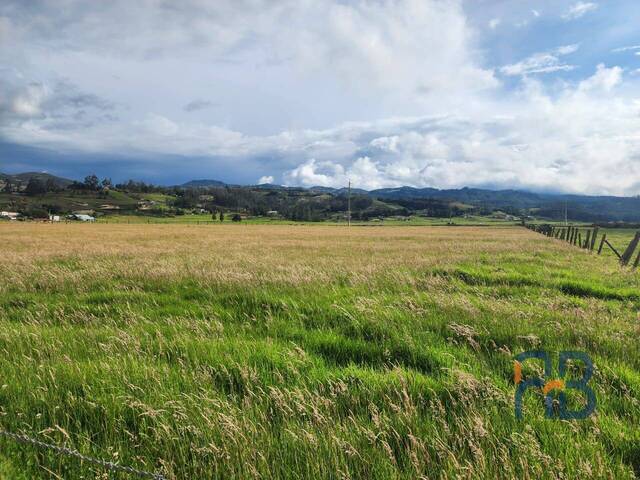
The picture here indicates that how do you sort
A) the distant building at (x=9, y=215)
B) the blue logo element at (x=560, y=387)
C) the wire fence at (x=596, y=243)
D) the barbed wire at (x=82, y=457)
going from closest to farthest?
the barbed wire at (x=82, y=457) < the blue logo element at (x=560, y=387) < the wire fence at (x=596, y=243) < the distant building at (x=9, y=215)

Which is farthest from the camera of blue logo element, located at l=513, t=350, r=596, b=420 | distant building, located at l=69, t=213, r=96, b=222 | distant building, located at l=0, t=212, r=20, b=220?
distant building, located at l=69, t=213, r=96, b=222

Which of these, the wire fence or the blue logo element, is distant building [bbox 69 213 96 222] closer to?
the wire fence

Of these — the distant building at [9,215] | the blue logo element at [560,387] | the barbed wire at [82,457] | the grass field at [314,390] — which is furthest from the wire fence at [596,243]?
the distant building at [9,215]

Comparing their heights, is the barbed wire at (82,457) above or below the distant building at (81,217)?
above

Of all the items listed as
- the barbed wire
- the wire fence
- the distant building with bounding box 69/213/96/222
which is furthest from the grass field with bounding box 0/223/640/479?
the distant building with bounding box 69/213/96/222

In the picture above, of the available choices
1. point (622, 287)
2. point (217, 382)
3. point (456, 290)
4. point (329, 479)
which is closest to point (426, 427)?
point (329, 479)

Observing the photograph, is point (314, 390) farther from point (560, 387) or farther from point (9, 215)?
point (9, 215)

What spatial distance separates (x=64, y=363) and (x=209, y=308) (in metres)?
3.24

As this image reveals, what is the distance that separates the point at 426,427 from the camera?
135 inches

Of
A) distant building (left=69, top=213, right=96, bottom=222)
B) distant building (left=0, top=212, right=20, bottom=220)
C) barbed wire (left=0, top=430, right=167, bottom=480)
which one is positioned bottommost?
distant building (left=69, top=213, right=96, bottom=222)

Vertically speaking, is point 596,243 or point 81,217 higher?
point 596,243

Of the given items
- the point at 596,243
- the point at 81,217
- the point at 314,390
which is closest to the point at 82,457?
the point at 314,390

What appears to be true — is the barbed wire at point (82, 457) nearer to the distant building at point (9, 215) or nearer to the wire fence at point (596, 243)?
the wire fence at point (596, 243)

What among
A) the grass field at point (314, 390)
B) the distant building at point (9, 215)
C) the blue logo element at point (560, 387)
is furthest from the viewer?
the distant building at point (9, 215)
